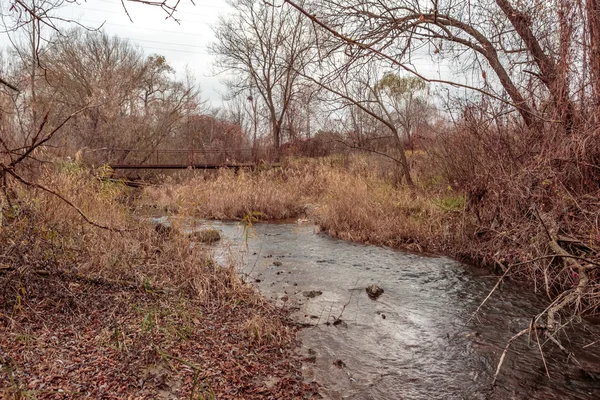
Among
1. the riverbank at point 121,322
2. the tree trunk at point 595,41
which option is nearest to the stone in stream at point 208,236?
the riverbank at point 121,322

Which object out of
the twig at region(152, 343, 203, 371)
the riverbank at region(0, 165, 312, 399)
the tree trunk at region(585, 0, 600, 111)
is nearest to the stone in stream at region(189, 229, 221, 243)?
the riverbank at region(0, 165, 312, 399)

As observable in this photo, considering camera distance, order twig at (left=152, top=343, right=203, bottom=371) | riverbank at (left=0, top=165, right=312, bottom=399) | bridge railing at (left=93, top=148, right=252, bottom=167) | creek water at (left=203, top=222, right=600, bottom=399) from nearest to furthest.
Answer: riverbank at (left=0, top=165, right=312, bottom=399) → twig at (left=152, top=343, right=203, bottom=371) → creek water at (left=203, top=222, right=600, bottom=399) → bridge railing at (left=93, top=148, right=252, bottom=167)

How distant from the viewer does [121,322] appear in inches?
125

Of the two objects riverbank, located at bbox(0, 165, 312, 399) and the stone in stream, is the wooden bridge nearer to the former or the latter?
the stone in stream

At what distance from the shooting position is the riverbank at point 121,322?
251 centimetres

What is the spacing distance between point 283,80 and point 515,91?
15452 millimetres

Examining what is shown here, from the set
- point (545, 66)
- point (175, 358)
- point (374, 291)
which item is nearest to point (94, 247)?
point (175, 358)

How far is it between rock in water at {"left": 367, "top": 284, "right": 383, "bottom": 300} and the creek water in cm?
8

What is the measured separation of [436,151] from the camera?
809cm

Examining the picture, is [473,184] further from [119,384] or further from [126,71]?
[126,71]

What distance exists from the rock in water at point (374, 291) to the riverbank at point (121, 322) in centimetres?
122

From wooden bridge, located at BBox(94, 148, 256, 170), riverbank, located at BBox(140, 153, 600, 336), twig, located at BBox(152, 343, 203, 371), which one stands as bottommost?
twig, located at BBox(152, 343, 203, 371)

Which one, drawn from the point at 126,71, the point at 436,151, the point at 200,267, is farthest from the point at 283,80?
the point at 200,267

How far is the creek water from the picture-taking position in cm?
294
